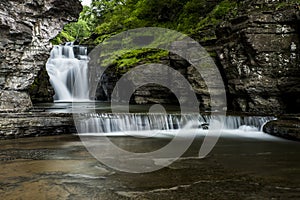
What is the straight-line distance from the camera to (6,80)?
9789mm

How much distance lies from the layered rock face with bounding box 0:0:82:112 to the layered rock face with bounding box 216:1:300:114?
7.51 metres

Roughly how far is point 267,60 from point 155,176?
928 cm

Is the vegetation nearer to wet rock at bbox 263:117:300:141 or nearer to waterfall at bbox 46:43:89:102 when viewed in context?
waterfall at bbox 46:43:89:102

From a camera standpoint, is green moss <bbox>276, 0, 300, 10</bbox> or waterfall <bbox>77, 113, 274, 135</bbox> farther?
green moss <bbox>276, 0, 300, 10</bbox>

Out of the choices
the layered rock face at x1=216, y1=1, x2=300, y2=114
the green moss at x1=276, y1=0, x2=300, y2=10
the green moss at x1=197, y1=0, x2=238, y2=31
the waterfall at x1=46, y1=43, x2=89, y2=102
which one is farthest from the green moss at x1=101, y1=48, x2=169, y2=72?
the green moss at x1=276, y1=0, x2=300, y2=10

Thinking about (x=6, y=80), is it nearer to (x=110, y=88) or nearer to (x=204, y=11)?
(x=110, y=88)

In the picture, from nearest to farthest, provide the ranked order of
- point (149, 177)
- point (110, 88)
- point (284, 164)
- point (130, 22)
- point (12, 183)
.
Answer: point (12, 183)
point (149, 177)
point (284, 164)
point (110, 88)
point (130, 22)

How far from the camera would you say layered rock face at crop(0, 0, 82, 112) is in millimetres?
9328

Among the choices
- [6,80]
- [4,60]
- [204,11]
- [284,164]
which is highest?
[204,11]

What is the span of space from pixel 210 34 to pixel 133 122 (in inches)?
327

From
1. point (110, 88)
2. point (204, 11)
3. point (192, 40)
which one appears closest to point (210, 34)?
point (192, 40)

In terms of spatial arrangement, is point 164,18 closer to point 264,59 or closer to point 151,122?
point 264,59

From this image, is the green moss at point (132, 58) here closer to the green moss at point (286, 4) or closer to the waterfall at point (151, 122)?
the green moss at point (286, 4)

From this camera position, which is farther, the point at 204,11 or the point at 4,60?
the point at 204,11
